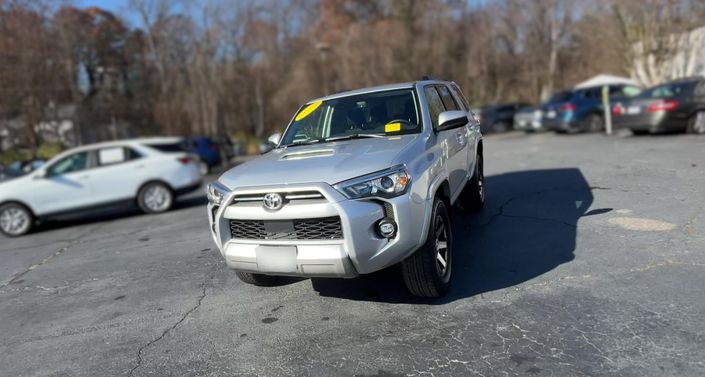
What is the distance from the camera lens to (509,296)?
429cm

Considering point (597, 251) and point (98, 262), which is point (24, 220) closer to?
point (98, 262)

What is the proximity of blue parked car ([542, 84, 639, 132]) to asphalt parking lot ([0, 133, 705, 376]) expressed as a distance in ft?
36.3

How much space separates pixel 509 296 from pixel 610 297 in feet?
2.41

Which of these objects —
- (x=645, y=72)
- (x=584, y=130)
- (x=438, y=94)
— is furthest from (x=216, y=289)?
(x=645, y=72)

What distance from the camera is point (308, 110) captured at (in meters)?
5.87

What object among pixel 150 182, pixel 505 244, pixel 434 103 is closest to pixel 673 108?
pixel 505 244

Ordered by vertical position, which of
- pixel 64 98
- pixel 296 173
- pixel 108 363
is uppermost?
pixel 64 98

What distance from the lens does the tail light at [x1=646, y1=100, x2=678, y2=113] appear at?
43.1 feet

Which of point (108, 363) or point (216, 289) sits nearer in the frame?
point (108, 363)

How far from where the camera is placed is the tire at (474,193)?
6918 millimetres

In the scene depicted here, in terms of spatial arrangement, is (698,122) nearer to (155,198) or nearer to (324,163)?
(324,163)

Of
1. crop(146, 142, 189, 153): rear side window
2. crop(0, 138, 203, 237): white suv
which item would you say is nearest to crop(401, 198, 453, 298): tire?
crop(0, 138, 203, 237): white suv

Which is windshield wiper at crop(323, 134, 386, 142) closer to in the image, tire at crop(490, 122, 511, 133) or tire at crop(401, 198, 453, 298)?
tire at crop(401, 198, 453, 298)

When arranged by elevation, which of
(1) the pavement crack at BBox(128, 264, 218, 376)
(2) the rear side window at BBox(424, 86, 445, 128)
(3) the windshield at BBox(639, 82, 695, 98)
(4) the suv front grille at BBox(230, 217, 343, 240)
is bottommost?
(1) the pavement crack at BBox(128, 264, 218, 376)
